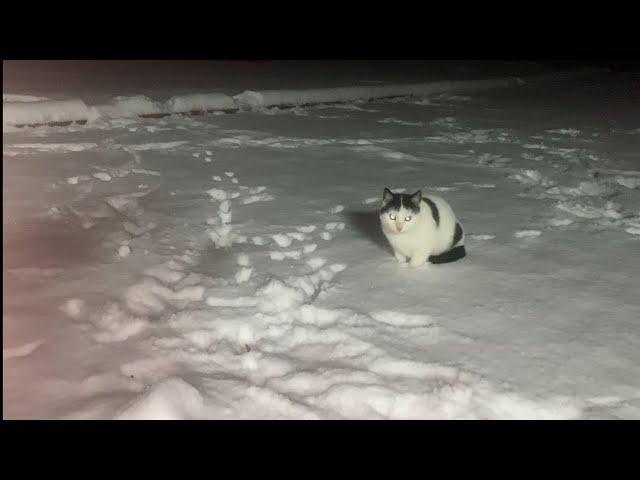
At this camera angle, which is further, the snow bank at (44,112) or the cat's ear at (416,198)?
the snow bank at (44,112)

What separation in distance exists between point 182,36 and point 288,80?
6.84 ft

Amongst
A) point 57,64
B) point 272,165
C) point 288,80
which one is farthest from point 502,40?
point 272,165

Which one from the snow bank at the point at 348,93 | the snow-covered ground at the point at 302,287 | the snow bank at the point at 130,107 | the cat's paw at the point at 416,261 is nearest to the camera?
the snow-covered ground at the point at 302,287

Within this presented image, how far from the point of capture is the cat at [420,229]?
2.89 m

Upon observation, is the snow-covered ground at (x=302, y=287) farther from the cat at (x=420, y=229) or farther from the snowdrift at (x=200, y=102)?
the snowdrift at (x=200, y=102)

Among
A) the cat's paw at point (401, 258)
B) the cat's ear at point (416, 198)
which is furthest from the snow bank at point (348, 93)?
the cat's ear at point (416, 198)

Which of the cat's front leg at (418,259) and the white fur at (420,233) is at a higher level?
the white fur at (420,233)

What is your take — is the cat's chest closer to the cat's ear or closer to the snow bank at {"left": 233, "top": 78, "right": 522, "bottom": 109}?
the cat's ear

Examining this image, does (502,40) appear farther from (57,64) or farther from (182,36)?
(57,64)

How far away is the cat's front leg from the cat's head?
0.68 feet

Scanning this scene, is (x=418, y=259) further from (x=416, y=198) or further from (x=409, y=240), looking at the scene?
(x=416, y=198)

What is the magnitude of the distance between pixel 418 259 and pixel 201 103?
5.29 meters

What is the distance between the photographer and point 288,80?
10172 mm

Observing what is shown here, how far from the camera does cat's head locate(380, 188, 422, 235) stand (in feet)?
9.43
